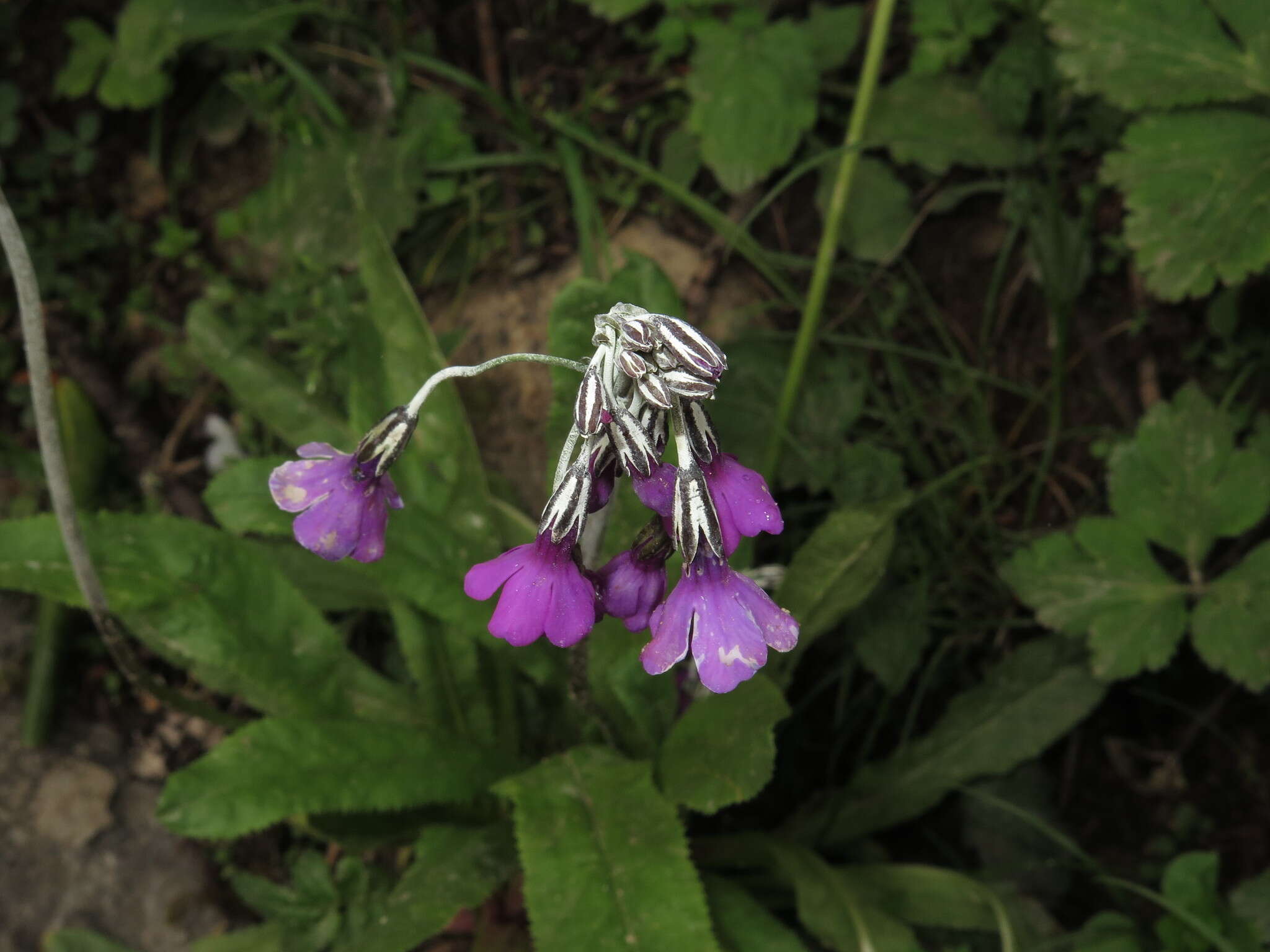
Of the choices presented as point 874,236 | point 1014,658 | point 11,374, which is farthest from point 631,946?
point 11,374

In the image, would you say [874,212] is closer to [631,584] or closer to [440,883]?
[631,584]

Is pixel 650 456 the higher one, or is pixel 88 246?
pixel 650 456

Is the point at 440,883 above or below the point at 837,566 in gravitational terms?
below

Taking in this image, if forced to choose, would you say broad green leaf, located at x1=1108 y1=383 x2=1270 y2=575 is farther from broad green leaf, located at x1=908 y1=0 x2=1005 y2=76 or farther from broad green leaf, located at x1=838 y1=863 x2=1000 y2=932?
broad green leaf, located at x1=908 y1=0 x2=1005 y2=76

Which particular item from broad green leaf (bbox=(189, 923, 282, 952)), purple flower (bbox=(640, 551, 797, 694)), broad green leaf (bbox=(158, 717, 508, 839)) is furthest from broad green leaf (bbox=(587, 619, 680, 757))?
broad green leaf (bbox=(189, 923, 282, 952))

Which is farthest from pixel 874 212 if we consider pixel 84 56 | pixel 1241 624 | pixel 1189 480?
pixel 84 56

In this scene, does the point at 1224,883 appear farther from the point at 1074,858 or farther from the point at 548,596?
the point at 548,596
